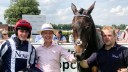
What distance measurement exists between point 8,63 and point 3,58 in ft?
0.36

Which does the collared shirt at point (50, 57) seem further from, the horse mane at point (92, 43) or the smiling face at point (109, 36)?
the smiling face at point (109, 36)

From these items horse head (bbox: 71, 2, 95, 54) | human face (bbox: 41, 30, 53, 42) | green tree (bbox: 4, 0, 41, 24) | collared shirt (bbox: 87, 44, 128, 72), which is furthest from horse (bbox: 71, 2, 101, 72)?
green tree (bbox: 4, 0, 41, 24)

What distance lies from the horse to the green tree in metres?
60.2

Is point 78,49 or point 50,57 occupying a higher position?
point 78,49

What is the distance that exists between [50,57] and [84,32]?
28.2 inches

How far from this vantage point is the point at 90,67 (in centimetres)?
474

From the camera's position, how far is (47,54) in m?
4.87

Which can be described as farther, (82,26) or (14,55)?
(82,26)

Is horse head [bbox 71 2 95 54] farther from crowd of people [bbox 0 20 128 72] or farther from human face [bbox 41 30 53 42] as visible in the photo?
human face [bbox 41 30 53 42]

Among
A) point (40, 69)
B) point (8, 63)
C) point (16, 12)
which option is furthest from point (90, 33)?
point (16, 12)

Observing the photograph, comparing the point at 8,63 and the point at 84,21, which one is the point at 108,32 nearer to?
the point at 84,21

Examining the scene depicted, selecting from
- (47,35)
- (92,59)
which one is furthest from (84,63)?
(47,35)

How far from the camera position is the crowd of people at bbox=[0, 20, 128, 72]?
422 centimetres

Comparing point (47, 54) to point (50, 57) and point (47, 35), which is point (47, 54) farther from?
point (47, 35)
